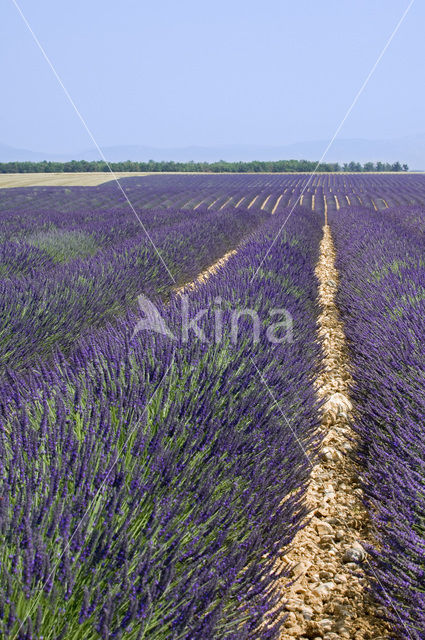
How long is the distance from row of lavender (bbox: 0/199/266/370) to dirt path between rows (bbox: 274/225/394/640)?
1.62m

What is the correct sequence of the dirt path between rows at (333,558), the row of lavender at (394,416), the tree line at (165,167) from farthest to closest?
the tree line at (165,167) → the dirt path between rows at (333,558) → the row of lavender at (394,416)

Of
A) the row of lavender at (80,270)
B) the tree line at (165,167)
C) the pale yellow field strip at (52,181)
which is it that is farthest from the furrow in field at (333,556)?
the tree line at (165,167)

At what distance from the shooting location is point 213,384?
2086mm

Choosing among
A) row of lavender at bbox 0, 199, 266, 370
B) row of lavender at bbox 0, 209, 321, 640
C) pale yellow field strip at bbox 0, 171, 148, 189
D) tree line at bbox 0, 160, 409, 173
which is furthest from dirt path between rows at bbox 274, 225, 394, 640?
tree line at bbox 0, 160, 409, 173

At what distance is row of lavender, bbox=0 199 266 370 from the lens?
3687mm

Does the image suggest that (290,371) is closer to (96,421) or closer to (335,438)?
(335,438)

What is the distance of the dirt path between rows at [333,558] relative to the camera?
165 centimetres

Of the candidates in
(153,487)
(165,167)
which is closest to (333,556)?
(153,487)

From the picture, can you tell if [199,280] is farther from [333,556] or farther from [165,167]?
[165,167]

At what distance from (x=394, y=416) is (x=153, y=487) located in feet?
4.26

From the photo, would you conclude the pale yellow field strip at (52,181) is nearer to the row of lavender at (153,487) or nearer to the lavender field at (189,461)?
the lavender field at (189,461)

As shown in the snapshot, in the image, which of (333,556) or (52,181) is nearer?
(333,556)

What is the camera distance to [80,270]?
16.9 ft

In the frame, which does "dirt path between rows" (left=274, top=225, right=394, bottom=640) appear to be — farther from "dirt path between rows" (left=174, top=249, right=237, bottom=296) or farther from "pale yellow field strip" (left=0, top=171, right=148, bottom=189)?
"pale yellow field strip" (left=0, top=171, right=148, bottom=189)
